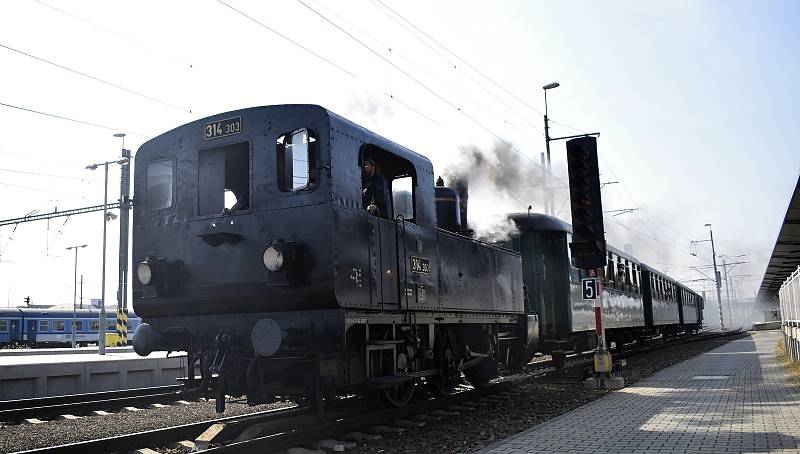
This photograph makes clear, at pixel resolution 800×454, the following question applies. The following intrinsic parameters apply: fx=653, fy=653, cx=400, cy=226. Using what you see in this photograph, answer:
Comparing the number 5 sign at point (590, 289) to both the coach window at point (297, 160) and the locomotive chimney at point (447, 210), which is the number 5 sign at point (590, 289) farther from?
the coach window at point (297, 160)

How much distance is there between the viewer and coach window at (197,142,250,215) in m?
7.32

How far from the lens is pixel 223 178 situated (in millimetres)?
7414

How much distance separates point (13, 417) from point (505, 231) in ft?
30.6

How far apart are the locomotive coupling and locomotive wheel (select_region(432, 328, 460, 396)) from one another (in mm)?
3584

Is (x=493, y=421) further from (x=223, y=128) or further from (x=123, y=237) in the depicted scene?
(x=123, y=237)

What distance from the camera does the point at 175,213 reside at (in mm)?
7570

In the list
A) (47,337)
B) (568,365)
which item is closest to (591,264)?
(568,365)

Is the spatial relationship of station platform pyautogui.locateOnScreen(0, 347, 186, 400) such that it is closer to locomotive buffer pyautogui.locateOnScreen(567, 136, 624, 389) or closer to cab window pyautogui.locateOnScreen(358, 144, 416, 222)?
cab window pyautogui.locateOnScreen(358, 144, 416, 222)

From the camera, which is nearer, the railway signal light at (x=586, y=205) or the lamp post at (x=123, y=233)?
the railway signal light at (x=586, y=205)

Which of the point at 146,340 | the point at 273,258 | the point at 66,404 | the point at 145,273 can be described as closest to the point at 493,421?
the point at 273,258

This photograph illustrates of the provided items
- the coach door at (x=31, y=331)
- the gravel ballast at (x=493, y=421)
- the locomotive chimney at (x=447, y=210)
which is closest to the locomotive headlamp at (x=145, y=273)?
the gravel ballast at (x=493, y=421)

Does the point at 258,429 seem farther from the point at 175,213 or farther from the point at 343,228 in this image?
the point at 175,213

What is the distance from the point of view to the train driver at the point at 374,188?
7.80 meters

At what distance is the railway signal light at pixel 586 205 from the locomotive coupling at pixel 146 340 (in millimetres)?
7272
